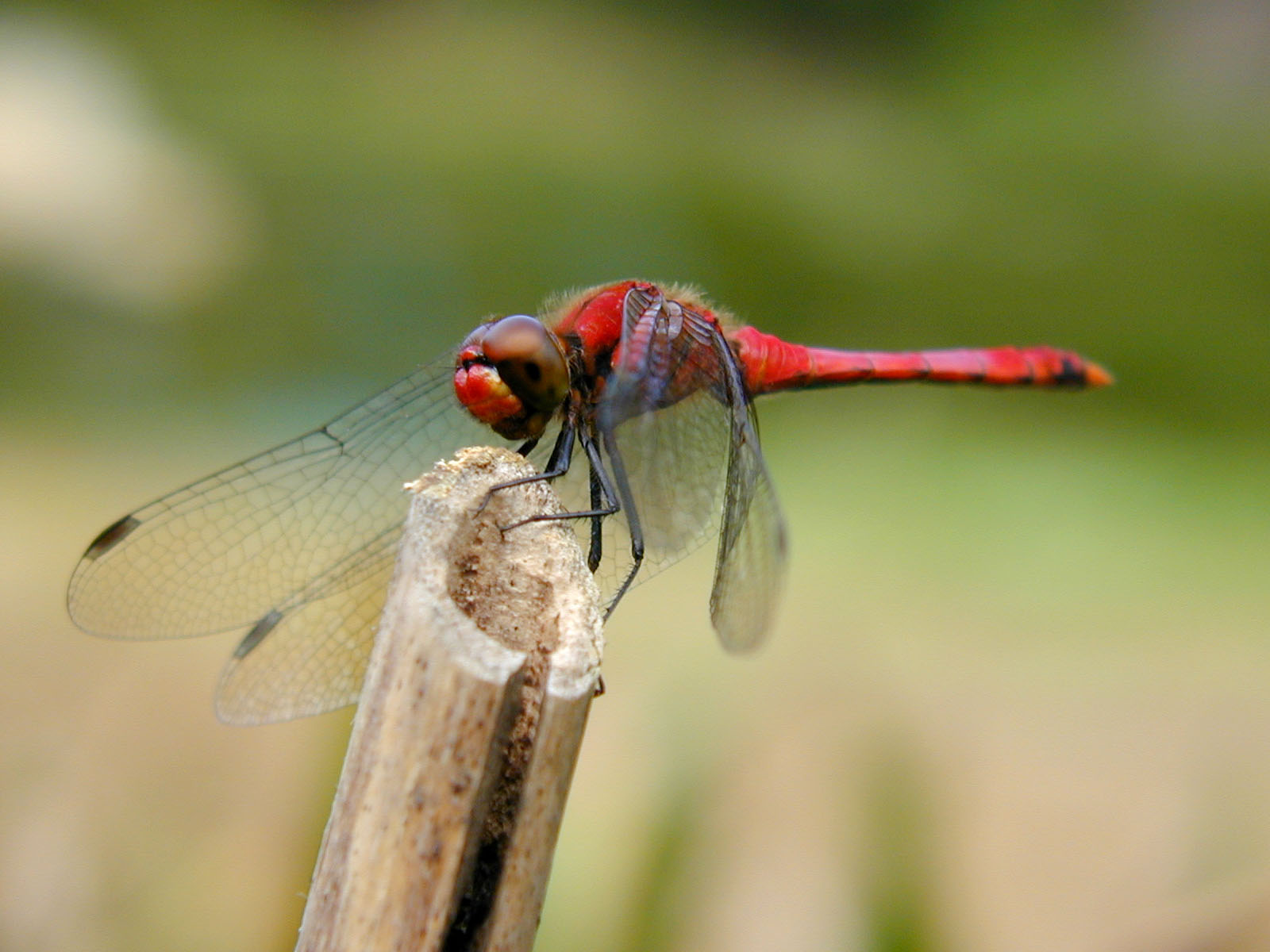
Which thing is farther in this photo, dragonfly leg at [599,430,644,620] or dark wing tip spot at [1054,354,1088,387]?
dark wing tip spot at [1054,354,1088,387]

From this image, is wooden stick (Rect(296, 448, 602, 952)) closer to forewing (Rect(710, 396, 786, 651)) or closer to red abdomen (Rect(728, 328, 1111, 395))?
forewing (Rect(710, 396, 786, 651))

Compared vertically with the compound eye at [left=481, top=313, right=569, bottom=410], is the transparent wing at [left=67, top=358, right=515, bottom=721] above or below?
below

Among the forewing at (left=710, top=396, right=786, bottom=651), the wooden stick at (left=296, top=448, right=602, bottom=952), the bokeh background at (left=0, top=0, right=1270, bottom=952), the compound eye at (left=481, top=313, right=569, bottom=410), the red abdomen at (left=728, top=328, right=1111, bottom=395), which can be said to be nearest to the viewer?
the wooden stick at (left=296, top=448, right=602, bottom=952)

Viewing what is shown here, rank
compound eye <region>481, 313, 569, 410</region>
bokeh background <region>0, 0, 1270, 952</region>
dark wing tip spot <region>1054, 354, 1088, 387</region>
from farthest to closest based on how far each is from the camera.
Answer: dark wing tip spot <region>1054, 354, 1088, 387</region>
bokeh background <region>0, 0, 1270, 952</region>
compound eye <region>481, 313, 569, 410</region>

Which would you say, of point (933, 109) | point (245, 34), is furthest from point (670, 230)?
point (245, 34)

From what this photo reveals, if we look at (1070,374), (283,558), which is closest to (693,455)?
(283,558)

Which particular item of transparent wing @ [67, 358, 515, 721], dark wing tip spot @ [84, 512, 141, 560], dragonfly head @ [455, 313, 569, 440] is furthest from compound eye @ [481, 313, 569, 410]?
dark wing tip spot @ [84, 512, 141, 560]

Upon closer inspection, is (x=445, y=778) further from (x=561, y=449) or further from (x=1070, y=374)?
(x=1070, y=374)
